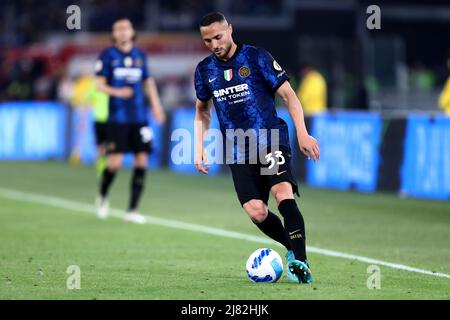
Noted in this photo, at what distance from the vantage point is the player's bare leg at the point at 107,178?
15.1 meters

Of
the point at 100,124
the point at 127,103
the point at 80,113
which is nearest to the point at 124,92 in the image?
the point at 127,103

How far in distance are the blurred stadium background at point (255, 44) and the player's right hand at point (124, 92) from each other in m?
3.82

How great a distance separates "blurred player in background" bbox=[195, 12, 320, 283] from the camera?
29.7 feet

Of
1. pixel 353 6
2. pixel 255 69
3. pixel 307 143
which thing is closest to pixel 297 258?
pixel 307 143

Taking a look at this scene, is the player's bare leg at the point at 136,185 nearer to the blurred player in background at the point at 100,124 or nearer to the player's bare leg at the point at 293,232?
the blurred player in background at the point at 100,124

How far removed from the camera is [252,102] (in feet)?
30.5

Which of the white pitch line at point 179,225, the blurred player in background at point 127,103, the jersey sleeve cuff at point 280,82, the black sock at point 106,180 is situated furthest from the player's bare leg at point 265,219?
the black sock at point 106,180

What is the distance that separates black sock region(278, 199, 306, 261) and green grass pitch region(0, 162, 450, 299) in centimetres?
26

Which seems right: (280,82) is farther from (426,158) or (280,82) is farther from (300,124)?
(426,158)

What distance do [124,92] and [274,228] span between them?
5754 mm

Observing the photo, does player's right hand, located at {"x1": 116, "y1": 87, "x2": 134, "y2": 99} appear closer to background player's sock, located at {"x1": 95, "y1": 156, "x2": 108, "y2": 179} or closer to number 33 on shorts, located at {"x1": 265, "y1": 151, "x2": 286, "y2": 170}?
background player's sock, located at {"x1": 95, "y1": 156, "x2": 108, "y2": 179}

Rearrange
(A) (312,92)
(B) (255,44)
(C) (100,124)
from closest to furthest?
(C) (100,124)
(A) (312,92)
(B) (255,44)

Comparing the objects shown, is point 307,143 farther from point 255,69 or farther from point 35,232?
point 35,232

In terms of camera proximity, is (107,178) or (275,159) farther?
(107,178)
